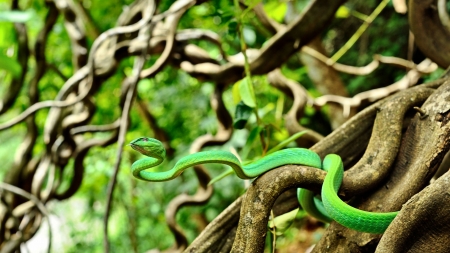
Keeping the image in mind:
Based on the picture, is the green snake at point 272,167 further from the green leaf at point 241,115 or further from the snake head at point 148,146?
the green leaf at point 241,115

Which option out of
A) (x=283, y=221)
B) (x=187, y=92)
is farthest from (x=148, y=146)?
(x=187, y=92)

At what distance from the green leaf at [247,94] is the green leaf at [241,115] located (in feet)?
0.10

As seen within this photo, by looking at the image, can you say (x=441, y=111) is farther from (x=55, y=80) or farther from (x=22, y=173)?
(x=55, y=80)

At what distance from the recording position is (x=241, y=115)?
1038 millimetres

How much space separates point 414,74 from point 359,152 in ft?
2.77

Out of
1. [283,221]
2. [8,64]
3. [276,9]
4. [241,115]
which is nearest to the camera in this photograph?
[8,64]

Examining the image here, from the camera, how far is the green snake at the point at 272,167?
68 cm

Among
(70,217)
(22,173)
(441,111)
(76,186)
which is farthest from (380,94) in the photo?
(70,217)

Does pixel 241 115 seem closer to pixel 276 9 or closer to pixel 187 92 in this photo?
pixel 276 9

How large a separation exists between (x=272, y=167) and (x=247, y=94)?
0.98 ft

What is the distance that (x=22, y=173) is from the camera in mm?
1783

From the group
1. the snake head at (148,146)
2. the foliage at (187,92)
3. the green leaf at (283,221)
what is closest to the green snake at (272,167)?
the snake head at (148,146)

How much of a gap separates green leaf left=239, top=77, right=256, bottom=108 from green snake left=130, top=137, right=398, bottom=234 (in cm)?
26

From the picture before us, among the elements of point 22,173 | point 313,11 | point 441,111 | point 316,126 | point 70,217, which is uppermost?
point 313,11
